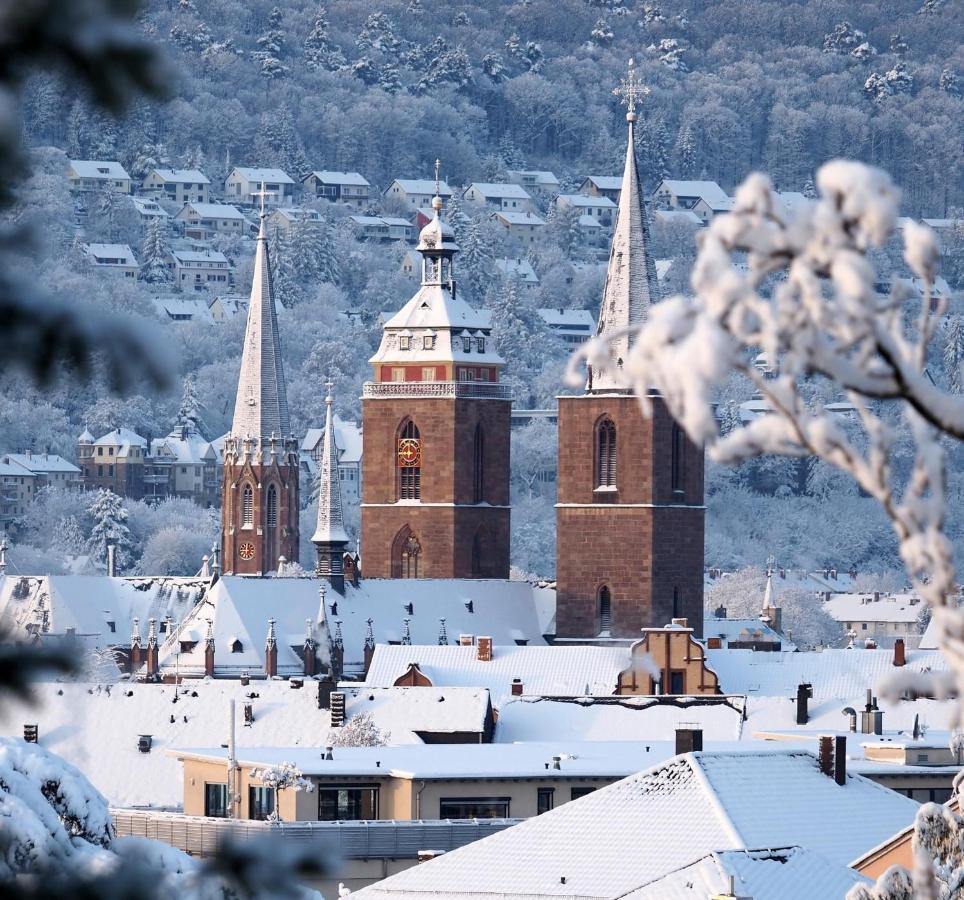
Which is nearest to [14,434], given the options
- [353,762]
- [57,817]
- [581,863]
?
[353,762]

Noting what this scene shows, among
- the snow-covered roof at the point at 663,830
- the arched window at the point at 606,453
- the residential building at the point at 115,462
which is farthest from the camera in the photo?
the residential building at the point at 115,462

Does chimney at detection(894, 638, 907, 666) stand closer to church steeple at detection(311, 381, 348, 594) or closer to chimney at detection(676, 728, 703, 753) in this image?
church steeple at detection(311, 381, 348, 594)

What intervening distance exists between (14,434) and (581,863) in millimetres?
165243

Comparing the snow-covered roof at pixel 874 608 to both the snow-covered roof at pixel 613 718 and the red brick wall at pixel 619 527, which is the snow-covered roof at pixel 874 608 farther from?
the snow-covered roof at pixel 613 718

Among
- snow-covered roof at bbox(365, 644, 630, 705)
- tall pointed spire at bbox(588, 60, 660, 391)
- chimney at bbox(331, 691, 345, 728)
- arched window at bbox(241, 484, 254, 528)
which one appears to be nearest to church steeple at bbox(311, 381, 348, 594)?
arched window at bbox(241, 484, 254, 528)

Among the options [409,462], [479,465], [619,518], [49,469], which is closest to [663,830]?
[619,518]

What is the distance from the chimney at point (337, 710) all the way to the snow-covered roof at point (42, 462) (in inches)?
5260

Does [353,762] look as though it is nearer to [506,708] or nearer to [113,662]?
[506,708]

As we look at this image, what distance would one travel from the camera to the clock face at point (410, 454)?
9856 centimetres

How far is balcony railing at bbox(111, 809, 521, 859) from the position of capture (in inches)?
1777

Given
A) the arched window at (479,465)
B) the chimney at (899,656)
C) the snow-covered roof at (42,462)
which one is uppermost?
the snow-covered roof at (42,462)

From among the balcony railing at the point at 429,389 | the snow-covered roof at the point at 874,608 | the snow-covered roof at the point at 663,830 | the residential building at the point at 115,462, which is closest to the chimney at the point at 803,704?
the snow-covered roof at the point at 663,830

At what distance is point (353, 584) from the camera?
97.9 metres

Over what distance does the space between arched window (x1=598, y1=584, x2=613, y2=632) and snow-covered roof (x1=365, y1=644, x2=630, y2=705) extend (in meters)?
10.4
